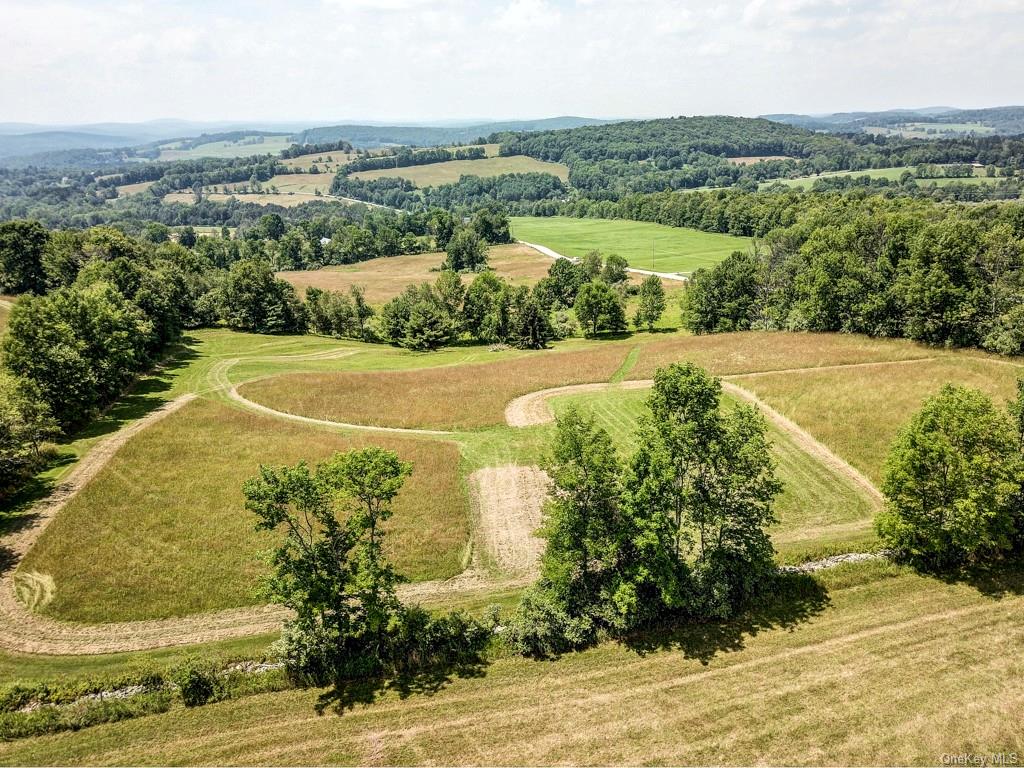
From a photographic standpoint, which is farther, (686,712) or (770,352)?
(770,352)

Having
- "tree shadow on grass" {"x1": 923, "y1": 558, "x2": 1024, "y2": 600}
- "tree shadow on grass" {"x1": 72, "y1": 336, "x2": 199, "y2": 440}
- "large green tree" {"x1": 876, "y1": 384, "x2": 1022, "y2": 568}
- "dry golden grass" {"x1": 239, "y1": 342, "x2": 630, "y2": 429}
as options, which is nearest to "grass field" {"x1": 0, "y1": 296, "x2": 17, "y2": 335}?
"tree shadow on grass" {"x1": 72, "y1": 336, "x2": 199, "y2": 440}

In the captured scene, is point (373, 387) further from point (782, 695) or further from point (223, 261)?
point (223, 261)

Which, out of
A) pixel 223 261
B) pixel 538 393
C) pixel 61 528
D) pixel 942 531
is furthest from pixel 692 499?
pixel 223 261

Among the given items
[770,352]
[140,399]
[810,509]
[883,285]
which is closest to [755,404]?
[810,509]

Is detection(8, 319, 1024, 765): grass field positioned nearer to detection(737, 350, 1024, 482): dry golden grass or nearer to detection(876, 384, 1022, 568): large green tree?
detection(737, 350, 1024, 482): dry golden grass

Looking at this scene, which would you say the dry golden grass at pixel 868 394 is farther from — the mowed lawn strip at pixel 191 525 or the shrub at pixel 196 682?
the shrub at pixel 196 682

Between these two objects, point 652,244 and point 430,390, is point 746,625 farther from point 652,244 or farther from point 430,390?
point 652,244
